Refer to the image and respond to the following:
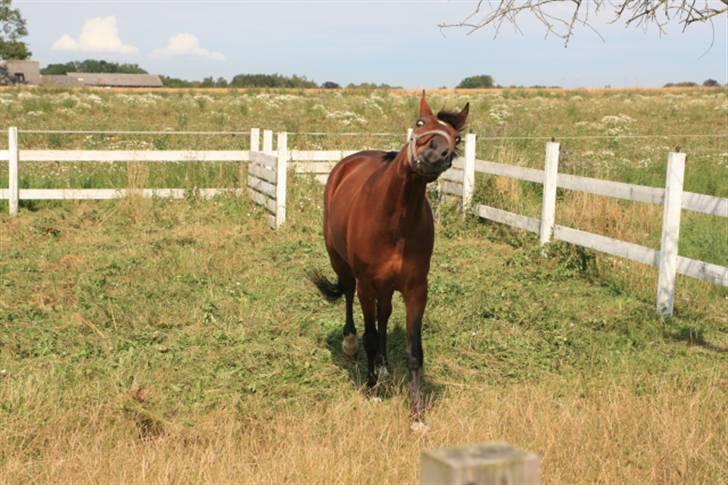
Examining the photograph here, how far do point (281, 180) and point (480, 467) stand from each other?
1140 cm

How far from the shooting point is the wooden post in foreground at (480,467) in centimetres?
184

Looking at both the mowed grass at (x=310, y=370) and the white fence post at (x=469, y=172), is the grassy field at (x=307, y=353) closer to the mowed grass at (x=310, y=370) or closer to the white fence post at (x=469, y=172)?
the mowed grass at (x=310, y=370)

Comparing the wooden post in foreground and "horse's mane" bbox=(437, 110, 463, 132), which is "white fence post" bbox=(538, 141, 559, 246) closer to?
"horse's mane" bbox=(437, 110, 463, 132)

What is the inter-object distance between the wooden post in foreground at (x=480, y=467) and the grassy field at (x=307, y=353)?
2154mm

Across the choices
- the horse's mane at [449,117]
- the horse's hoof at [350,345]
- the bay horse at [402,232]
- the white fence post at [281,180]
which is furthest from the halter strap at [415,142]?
the white fence post at [281,180]

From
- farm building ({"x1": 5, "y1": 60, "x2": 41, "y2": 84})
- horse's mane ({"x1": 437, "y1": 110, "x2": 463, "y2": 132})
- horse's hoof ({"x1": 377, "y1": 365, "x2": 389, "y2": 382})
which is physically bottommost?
horse's hoof ({"x1": 377, "y1": 365, "x2": 389, "y2": 382})

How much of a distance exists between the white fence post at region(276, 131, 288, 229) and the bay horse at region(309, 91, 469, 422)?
6.78 m

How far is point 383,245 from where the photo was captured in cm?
548

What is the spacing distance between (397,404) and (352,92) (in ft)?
164

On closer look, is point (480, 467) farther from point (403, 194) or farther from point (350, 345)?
point (350, 345)

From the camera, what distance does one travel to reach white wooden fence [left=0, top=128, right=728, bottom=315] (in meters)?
8.09

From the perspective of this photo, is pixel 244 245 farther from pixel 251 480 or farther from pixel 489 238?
pixel 251 480

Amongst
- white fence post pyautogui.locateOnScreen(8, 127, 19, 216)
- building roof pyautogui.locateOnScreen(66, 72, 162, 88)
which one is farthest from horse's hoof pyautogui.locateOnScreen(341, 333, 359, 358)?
building roof pyautogui.locateOnScreen(66, 72, 162, 88)

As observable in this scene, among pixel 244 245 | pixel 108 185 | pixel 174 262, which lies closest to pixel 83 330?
pixel 174 262
